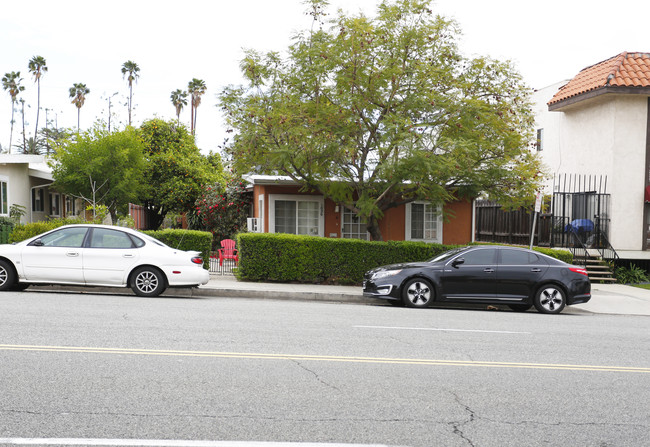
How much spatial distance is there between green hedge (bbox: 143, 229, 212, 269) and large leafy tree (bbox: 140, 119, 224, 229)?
576 inches

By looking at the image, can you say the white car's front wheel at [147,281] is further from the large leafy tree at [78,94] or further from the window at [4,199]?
the large leafy tree at [78,94]

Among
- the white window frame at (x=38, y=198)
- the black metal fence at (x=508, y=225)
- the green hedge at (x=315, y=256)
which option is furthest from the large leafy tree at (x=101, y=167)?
the black metal fence at (x=508, y=225)

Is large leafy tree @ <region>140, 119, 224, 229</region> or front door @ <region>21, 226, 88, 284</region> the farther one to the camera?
large leafy tree @ <region>140, 119, 224, 229</region>

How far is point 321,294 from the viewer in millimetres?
14961

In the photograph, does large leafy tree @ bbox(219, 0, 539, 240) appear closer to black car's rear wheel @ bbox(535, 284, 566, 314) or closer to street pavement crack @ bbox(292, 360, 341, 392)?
black car's rear wheel @ bbox(535, 284, 566, 314)

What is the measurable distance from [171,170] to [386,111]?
767 inches

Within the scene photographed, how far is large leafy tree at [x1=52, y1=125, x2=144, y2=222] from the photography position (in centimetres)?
2697

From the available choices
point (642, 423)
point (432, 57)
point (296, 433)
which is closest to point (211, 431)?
point (296, 433)

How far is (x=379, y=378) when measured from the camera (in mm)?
6434

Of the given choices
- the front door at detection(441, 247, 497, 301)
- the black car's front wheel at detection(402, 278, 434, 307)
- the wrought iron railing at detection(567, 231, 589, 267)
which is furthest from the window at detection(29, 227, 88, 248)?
the wrought iron railing at detection(567, 231, 589, 267)

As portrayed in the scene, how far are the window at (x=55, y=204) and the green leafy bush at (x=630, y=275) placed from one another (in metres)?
25.0

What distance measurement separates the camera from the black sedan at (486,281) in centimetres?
1371

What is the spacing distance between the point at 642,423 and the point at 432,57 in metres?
12.5

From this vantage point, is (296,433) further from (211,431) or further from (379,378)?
(379,378)
